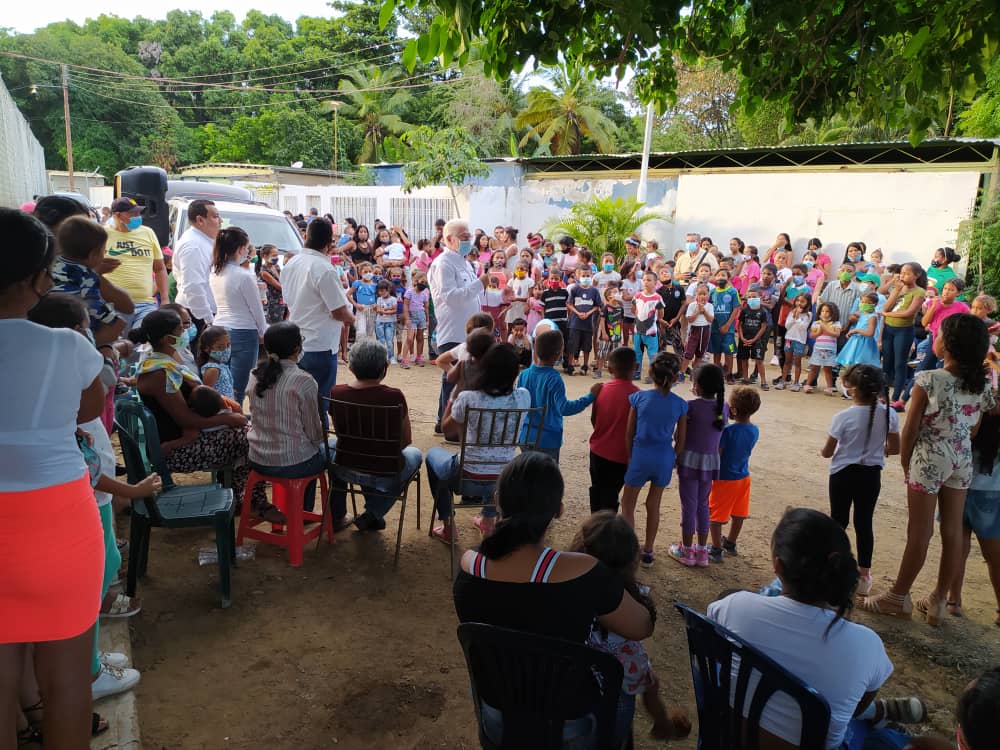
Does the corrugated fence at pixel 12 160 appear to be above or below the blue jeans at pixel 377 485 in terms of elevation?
above

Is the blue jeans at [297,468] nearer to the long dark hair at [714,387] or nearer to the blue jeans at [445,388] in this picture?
the blue jeans at [445,388]

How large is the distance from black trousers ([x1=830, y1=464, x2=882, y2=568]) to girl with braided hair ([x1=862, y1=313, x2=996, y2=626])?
0.23 m

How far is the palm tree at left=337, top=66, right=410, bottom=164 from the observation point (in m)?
34.0

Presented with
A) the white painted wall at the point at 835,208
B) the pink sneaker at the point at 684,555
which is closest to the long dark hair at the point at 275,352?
the pink sneaker at the point at 684,555

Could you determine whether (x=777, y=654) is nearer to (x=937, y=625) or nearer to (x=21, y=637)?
(x=21, y=637)

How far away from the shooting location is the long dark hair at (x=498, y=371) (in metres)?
3.98

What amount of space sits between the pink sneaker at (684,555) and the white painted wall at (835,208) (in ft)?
37.7

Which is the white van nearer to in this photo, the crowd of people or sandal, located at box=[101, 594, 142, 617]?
the crowd of people

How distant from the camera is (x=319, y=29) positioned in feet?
128

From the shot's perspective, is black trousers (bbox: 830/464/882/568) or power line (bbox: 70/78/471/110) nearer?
black trousers (bbox: 830/464/882/568)

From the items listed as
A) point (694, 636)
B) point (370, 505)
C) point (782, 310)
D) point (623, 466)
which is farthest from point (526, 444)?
point (782, 310)

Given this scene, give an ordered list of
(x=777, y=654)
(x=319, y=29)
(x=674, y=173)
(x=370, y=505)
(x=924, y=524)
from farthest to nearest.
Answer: (x=319, y=29), (x=674, y=173), (x=370, y=505), (x=924, y=524), (x=777, y=654)

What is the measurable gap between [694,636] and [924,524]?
A: 232 centimetres

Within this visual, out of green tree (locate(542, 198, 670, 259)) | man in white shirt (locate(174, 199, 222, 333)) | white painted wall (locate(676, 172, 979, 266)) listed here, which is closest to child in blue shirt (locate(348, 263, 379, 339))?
man in white shirt (locate(174, 199, 222, 333))
